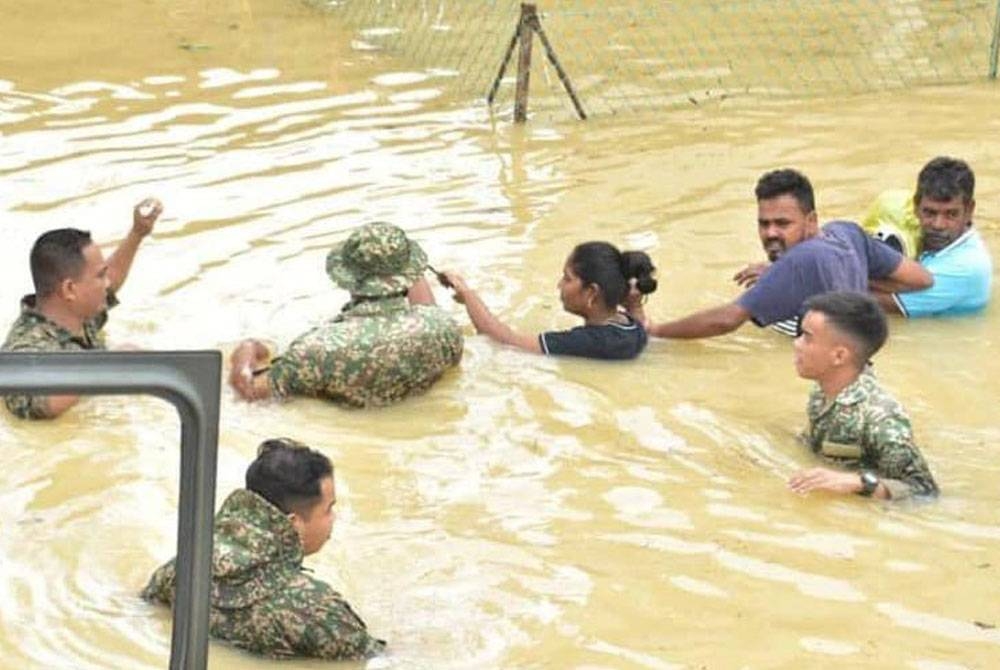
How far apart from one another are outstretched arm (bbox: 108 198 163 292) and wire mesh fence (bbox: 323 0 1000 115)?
4.12m

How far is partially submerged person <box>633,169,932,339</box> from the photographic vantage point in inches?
303

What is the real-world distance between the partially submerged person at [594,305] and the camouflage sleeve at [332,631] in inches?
105

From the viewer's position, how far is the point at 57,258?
7.05 meters

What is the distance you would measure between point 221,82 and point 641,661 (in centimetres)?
736

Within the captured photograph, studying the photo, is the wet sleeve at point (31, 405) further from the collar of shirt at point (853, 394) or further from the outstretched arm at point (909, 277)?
the outstretched arm at point (909, 277)

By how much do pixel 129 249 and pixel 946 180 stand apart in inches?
131

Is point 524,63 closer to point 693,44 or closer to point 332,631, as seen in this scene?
point 693,44

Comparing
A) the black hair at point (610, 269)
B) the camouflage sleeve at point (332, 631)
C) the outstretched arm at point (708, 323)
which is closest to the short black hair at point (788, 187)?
the outstretched arm at point (708, 323)

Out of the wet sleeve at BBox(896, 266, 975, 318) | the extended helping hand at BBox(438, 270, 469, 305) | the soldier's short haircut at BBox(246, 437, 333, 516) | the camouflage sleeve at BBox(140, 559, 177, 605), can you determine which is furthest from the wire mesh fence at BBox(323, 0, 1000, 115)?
the soldier's short haircut at BBox(246, 437, 333, 516)

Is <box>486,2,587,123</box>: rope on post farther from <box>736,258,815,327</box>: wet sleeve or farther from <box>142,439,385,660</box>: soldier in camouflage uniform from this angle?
<box>142,439,385,660</box>: soldier in camouflage uniform

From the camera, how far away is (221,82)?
39.3ft

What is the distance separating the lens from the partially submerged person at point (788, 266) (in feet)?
25.3

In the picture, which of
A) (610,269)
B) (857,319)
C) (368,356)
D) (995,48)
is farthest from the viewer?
(995,48)

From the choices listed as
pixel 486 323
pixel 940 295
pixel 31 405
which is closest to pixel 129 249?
pixel 31 405
